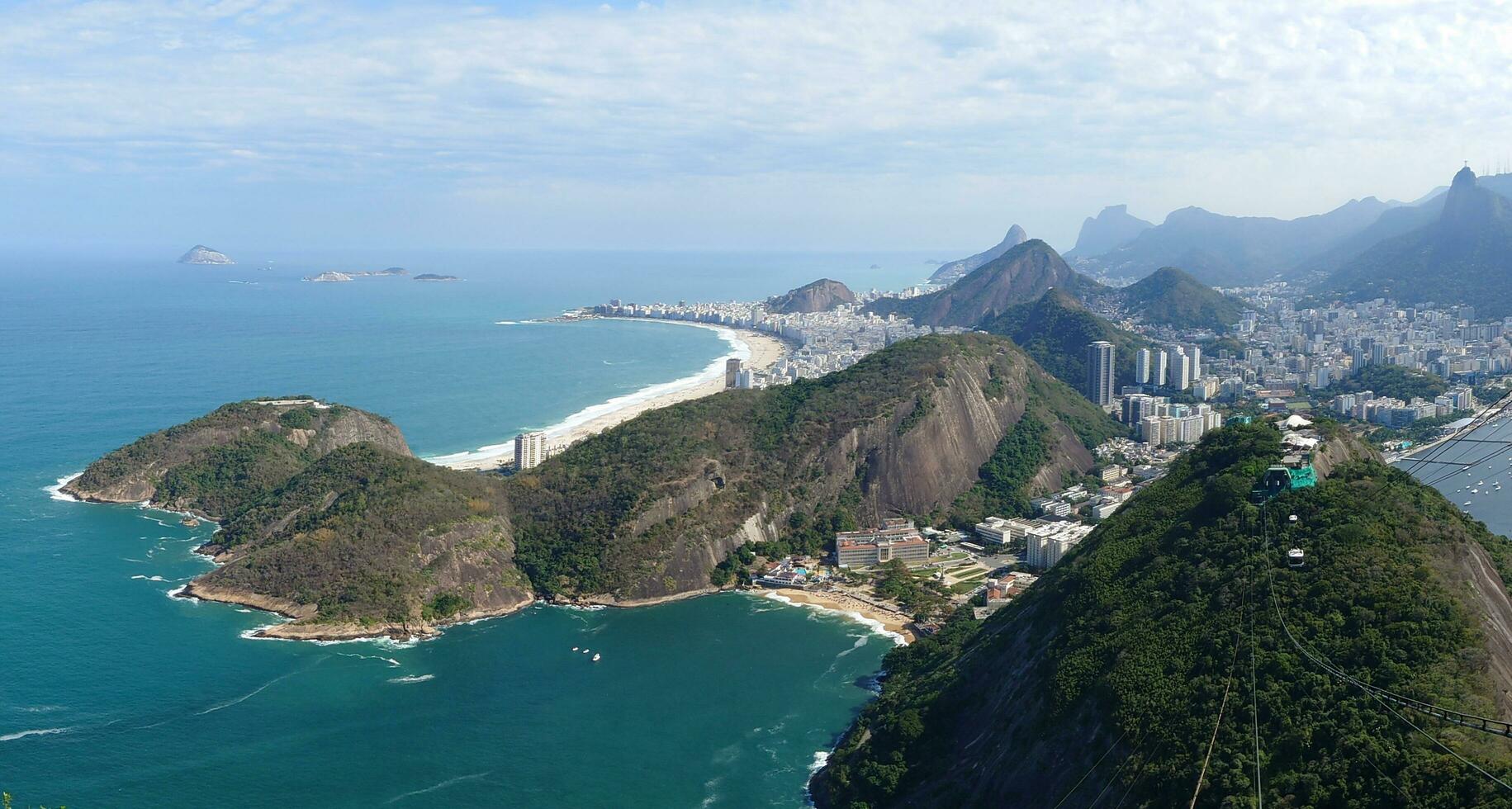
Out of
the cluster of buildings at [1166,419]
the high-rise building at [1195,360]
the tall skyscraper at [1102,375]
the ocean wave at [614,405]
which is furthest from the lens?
the high-rise building at [1195,360]

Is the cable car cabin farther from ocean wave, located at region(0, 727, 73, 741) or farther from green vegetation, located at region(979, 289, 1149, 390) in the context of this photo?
green vegetation, located at region(979, 289, 1149, 390)

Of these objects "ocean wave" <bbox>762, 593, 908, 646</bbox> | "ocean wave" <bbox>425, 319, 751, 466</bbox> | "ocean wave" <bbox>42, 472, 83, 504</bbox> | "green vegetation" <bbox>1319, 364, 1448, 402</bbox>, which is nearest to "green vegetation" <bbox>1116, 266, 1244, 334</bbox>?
"green vegetation" <bbox>1319, 364, 1448, 402</bbox>

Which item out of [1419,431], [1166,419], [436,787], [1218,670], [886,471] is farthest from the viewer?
[1166,419]

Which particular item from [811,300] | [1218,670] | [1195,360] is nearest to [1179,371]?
[1195,360]

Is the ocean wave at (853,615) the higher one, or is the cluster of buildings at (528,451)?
the cluster of buildings at (528,451)

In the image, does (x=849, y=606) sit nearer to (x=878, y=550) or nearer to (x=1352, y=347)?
(x=878, y=550)

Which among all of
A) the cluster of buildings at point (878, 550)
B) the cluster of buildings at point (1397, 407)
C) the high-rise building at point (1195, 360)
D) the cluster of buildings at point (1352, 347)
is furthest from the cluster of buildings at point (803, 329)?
the cluster of buildings at point (878, 550)

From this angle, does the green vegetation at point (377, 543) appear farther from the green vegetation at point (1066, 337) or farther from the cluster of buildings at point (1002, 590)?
the green vegetation at point (1066, 337)
